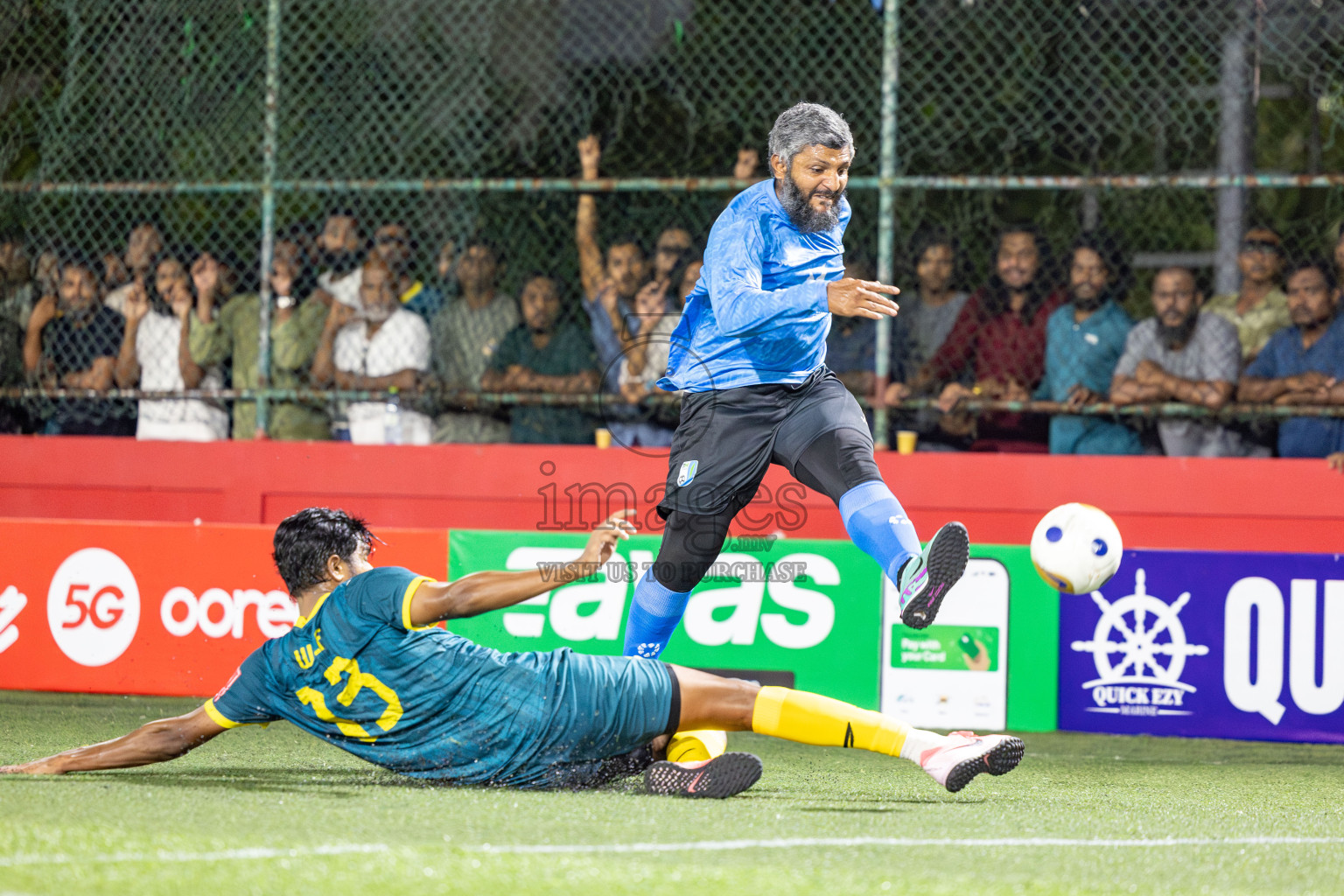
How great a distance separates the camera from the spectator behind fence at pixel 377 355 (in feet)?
27.6

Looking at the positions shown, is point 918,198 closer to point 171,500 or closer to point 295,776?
point 171,500

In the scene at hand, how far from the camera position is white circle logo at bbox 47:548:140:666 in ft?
25.7

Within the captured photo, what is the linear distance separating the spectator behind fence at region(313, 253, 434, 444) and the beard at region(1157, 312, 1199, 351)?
3.91 metres

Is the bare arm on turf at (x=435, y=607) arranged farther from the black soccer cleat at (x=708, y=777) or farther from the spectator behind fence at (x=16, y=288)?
the spectator behind fence at (x=16, y=288)

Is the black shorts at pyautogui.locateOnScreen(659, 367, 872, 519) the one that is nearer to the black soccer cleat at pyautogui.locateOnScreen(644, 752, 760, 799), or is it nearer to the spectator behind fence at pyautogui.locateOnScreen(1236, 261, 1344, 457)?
the black soccer cleat at pyautogui.locateOnScreen(644, 752, 760, 799)

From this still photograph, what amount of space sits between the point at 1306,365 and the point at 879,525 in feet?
12.4

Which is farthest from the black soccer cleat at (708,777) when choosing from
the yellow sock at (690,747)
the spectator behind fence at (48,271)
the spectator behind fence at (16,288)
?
the spectator behind fence at (16,288)

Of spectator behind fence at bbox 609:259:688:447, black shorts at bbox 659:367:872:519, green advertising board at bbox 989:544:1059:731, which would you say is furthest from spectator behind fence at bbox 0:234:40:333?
green advertising board at bbox 989:544:1059:731

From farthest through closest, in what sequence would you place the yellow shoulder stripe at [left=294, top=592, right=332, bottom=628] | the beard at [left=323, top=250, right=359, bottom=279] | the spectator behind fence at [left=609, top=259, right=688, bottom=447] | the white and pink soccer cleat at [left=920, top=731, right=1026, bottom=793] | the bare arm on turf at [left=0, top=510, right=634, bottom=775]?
the beard at [left=323, top=250, right=359, bottom=279] < the spectator behind fence at [left=609, top=259, right=688, bottom=447] < the yellow shoulder stripe at [left=294, top=592, right=332, bottom=628] < the white and pink soccer cleat at [left=920, top=731, right=1026, bottom=793] < the bare arm on turf at [left=0, top=510, right=634, bottom=775]

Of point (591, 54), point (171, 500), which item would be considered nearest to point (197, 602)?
point (171, 500)

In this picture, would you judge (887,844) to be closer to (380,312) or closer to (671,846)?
(671,846)

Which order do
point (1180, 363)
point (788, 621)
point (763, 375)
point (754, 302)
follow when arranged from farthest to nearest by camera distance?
point (1180, 363) → point (788, 621) → point (763, 375) → point (754, 302)

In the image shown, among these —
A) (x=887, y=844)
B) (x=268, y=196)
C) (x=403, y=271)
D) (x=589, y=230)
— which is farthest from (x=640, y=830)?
(x=268, y=196)

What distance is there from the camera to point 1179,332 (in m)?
7.73
